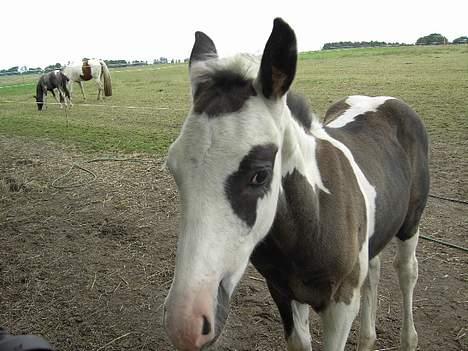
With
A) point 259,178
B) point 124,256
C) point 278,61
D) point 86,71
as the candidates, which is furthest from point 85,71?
point 259,178

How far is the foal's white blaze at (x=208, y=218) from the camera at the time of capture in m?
1.26

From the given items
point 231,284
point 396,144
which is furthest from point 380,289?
point 231,284

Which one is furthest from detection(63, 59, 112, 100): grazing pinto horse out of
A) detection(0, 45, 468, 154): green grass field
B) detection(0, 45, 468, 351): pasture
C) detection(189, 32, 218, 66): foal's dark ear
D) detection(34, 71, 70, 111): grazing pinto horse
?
detection(189, 32, 218, 66): foal's dark ear

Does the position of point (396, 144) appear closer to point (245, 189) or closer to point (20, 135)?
point (245, 189)

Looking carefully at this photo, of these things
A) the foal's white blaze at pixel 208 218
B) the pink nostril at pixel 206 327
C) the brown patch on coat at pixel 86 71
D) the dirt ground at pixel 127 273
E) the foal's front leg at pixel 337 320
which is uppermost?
the brown patch on coat at pixel 86 71

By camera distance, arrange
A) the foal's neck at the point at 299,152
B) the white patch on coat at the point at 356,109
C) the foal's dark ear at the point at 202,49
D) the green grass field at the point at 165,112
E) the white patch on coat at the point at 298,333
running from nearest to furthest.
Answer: the foal's neck at the point at 299,152, the foal's dark ear at the point at 202,49, the white patch on coat at the point at 298,333, the white patch on coat at the point at 356,109, the green grass field at the point at 165,112

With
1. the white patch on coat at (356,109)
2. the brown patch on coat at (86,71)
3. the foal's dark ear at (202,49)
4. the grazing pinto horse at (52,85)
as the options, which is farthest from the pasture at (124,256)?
the brown patch on coat at (86,71)

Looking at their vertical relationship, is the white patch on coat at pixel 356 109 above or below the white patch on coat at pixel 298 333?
above

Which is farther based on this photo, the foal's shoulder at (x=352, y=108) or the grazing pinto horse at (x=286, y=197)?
the foal's shoulder at (x=352, y=108)

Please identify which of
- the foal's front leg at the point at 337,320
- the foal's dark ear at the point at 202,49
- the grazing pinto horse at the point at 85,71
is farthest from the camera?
the grazing pinto horse at the point at 85,71

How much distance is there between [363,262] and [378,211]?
37cm

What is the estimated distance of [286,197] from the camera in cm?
176

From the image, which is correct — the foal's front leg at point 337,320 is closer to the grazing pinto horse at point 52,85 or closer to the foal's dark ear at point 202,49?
the foal's dark ear at point 202,49

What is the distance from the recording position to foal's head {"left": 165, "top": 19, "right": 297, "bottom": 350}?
127 centimetres
